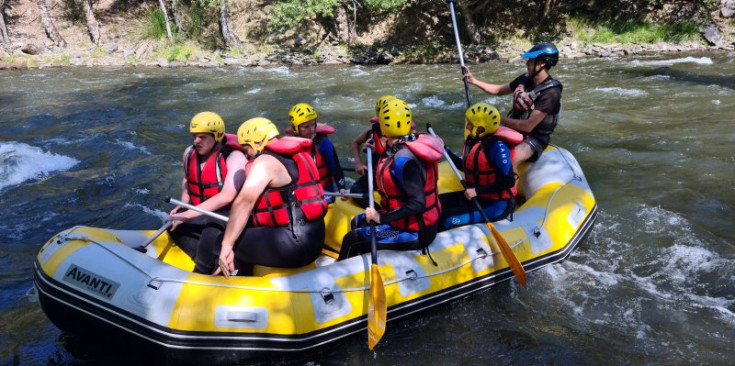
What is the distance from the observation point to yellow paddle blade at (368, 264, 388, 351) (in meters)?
3.41

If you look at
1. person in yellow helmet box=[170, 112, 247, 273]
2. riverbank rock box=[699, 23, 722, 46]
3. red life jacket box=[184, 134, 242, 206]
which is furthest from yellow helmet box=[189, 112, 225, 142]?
riverbank rock box=[699, 23, 722, 46]

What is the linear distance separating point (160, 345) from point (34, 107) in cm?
1017

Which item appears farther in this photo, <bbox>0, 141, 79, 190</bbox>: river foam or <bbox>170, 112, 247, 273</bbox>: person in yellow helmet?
<bbox>0, 141, 79, 190</bbox>: river foam

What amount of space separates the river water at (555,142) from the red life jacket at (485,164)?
2.47 feet

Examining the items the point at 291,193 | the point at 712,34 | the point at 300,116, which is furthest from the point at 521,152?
the point at 712,34

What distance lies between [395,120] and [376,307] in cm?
123

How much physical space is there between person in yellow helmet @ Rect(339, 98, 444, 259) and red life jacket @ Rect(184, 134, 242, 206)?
1.04 m

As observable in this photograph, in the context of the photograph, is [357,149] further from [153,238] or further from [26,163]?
[26,163]

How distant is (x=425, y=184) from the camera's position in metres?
3.74

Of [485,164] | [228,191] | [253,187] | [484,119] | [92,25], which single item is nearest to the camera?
[253,187]

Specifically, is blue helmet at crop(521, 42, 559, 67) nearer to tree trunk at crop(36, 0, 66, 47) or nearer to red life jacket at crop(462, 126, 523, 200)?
red life jacket at crop(462, 126, 523, 200)

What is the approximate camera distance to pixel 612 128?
8445 millimetres

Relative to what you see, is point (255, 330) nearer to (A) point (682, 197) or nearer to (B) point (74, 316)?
(B) point (74, 316)

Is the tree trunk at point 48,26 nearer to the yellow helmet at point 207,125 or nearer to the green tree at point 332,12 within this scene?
the green tree at point 332,12
